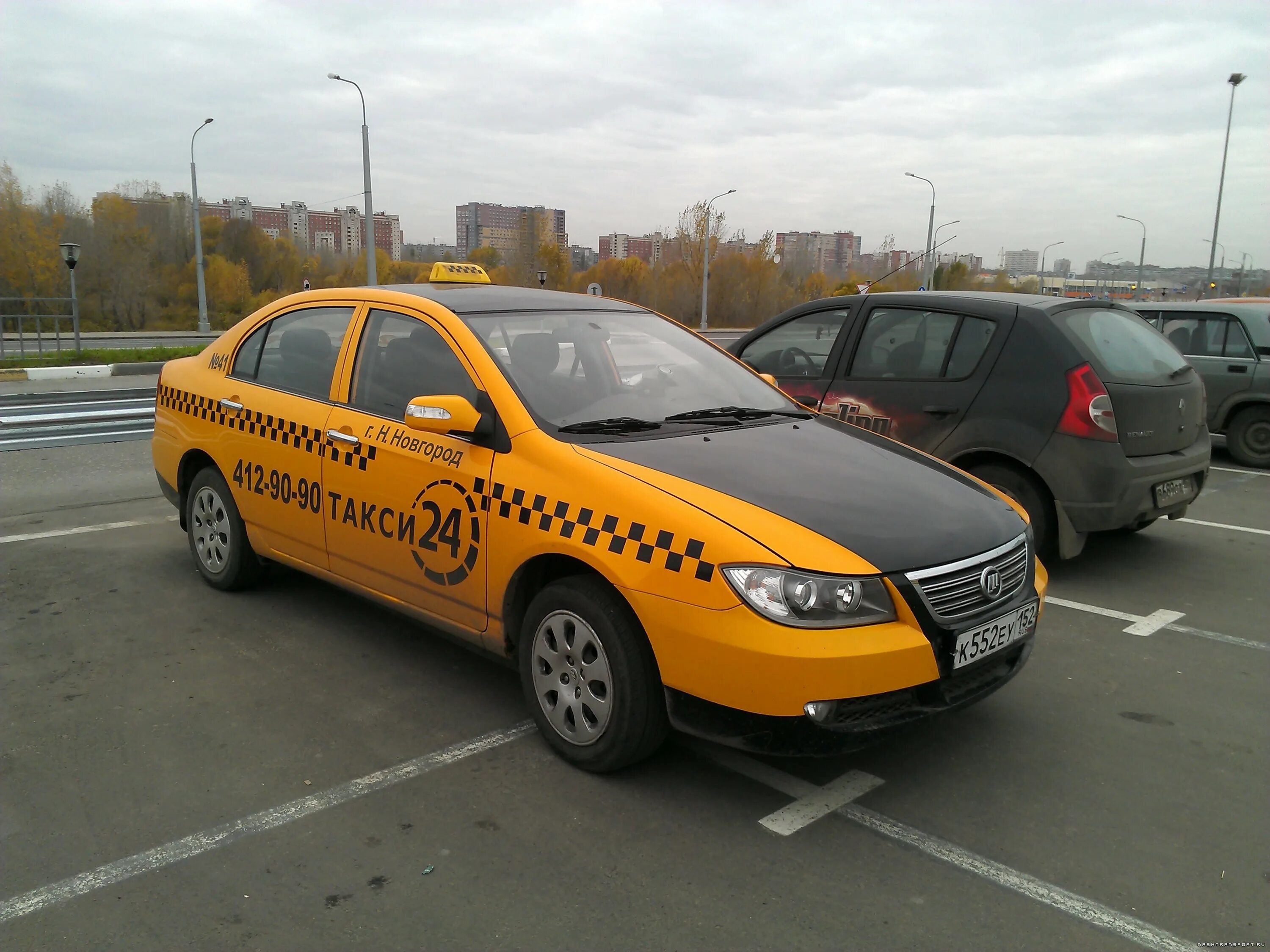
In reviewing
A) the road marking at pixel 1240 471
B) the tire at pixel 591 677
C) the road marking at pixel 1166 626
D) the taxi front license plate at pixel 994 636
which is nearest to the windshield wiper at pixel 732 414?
the tire at pixel 591 677

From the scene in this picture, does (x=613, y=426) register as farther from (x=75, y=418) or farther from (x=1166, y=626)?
(x=75, y=418)

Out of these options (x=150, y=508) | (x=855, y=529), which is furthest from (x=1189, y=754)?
(x=150, y=508)

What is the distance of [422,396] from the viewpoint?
3.85 meters

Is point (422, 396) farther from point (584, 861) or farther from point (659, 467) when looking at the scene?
point (584, 861)

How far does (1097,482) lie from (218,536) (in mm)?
4926

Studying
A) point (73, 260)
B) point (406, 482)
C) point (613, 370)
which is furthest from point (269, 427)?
point (73, 260)

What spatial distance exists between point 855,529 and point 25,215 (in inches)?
1857

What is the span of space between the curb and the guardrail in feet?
8.83

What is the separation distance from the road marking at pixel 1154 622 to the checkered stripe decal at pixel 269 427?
3910mm

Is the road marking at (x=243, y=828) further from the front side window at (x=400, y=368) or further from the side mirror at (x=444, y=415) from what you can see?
the front side window at (x=400, y=368)

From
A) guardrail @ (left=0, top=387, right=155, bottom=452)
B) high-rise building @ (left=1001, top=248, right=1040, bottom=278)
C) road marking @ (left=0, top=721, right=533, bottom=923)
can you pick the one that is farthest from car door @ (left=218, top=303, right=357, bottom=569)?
high-rise building @ (left=1001, top=248, right=1040, bottom=278)

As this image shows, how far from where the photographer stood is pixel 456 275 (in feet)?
18.8

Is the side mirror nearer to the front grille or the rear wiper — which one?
the rear wiper

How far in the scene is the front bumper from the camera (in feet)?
17.7
